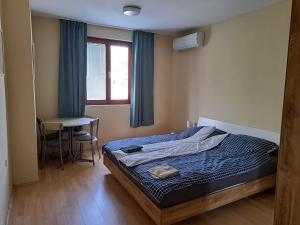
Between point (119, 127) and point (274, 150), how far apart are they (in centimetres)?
293

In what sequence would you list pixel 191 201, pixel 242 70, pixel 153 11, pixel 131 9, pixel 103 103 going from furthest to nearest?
pixel 103 103 → pixel 242 70 → pixel 153 11 → pixel 131 9 → pixel 191 201

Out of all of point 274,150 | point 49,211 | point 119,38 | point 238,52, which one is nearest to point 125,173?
point 49,211

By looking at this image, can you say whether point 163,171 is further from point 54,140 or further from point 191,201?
point 54,140

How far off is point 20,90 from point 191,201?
95.6 inches

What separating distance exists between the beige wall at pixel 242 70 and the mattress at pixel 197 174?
1.94 ft

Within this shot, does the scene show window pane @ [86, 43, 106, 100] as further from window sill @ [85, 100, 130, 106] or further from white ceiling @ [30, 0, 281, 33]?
white ceiling @ [30, 0, 281, 33]

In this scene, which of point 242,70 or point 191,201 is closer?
point 191,201

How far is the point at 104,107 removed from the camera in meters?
4.57

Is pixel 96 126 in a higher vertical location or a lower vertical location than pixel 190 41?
lower

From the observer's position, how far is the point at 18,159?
293 centimetres

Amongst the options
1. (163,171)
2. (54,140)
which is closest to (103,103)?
(54,140)

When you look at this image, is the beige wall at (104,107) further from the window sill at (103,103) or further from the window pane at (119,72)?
the window pane at (119,72)

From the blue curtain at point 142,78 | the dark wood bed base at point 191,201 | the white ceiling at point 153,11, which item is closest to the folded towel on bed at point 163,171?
the dark wood bed base at point 191,201

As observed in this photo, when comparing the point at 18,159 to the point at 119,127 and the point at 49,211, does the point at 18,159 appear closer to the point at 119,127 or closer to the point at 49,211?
the point at 49,211
